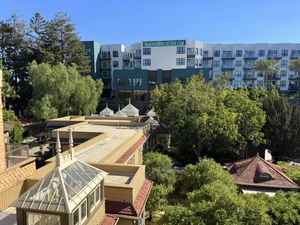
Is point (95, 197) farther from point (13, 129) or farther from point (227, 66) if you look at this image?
point (227, 66)

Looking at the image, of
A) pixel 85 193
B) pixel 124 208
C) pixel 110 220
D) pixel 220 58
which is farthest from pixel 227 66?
pixel 85 193

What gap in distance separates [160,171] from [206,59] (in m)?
49.8

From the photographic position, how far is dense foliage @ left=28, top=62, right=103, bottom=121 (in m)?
35.0

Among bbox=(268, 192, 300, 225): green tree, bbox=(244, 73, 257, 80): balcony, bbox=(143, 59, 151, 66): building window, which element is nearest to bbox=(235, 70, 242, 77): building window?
bbox=(244, 73, 257, 80): balcony

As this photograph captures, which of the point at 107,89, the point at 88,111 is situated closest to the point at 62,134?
the point at 88,111

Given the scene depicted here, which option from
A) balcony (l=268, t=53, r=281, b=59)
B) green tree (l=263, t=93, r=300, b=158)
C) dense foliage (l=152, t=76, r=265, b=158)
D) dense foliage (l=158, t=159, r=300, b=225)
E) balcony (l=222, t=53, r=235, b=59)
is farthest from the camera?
balcony (l=222, t=53, r=235, b=59)

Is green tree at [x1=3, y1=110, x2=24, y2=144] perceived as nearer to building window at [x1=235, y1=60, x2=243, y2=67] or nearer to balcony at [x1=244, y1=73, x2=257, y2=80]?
building window at [x1=235, y1=60, x2=243, y2=67]

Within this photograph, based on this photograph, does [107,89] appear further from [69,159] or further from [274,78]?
[69,159]

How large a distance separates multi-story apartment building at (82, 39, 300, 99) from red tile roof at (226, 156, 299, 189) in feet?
119

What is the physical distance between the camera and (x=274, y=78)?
2445 inches

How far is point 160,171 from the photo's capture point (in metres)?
17.3

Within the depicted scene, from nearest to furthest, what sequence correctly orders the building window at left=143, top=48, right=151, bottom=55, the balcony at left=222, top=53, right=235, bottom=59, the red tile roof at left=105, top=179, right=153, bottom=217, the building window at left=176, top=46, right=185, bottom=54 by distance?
the red tile roof at left=105, top=179, right=153, bottom=217, the building window at left=176, top=46, right=185, bottom=54, the building window at left=143, top=48, right=151, bottom=55, the balcony at left=222, top=53, right=235, bottom=59

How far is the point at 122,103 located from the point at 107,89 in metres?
10.6

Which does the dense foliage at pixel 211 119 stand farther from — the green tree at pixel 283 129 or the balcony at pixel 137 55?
the balcony at pixel 137 55
